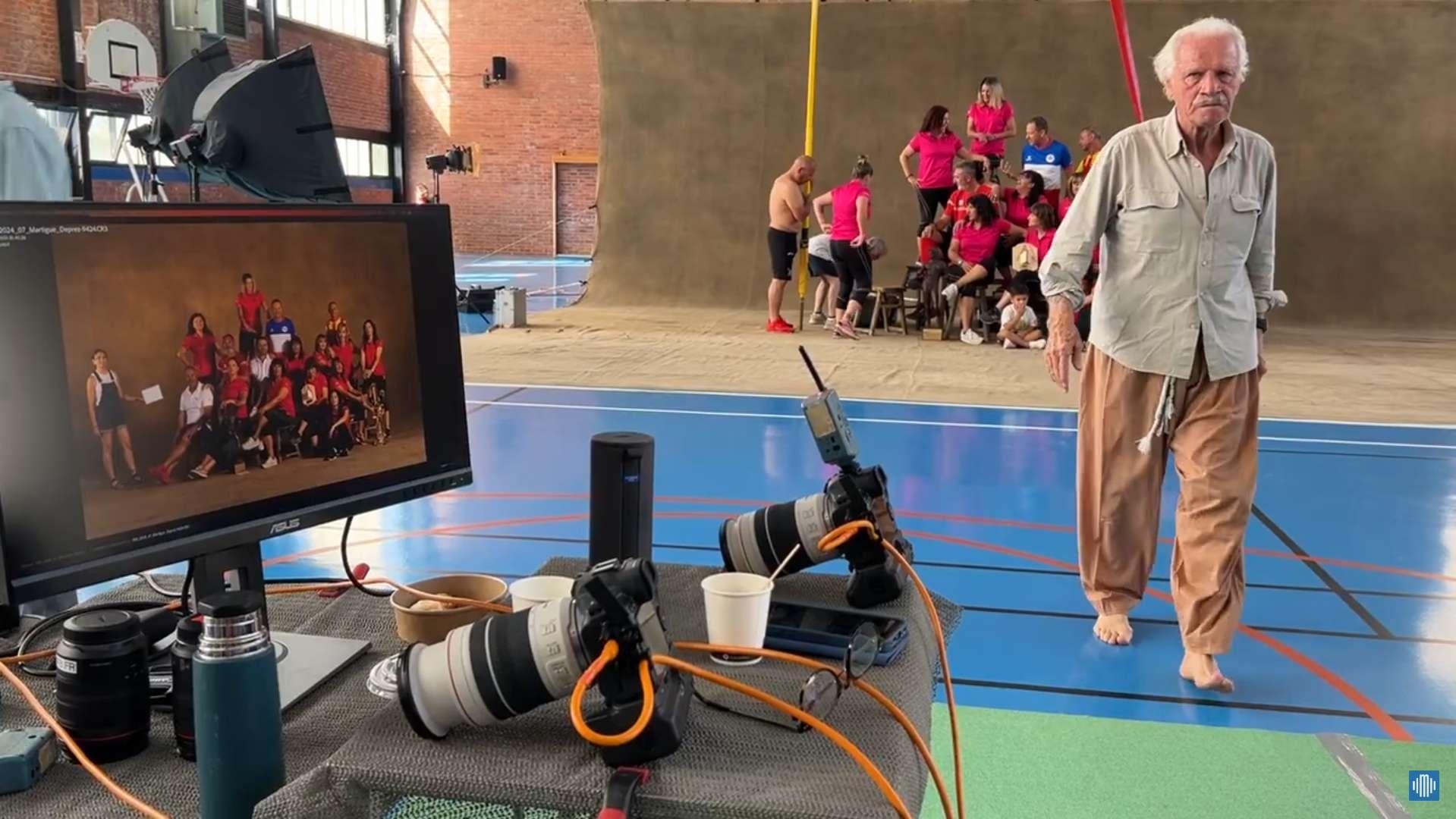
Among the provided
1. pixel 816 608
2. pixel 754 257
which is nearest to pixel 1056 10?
pixel 754 257

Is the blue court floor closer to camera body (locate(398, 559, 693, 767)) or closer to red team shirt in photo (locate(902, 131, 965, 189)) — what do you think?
camera body (locate(398, 559, 693, 767))

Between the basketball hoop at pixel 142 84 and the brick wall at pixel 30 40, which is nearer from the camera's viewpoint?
the basketball hoop at pixel 142 84

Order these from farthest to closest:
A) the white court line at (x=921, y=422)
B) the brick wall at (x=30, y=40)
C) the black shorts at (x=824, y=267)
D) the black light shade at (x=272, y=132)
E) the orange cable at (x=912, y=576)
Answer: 1. the brick wall at (x=30, y=40)
2. the black shorts at (x=824, y=267)
3. the white court line at (x=921, y=422)
4. the black light shade at (x=272, y=132)
5. the orange cable at (x=912, y=576)

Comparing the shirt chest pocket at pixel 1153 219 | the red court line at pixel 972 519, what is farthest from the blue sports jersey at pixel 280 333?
the red court line at pixel 972 519

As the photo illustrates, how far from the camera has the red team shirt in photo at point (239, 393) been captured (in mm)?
1322

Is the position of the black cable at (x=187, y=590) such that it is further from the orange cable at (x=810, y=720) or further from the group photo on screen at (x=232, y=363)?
the orange cable at (x=810, y=720)

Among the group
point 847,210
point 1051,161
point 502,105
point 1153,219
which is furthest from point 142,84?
point 1153,219

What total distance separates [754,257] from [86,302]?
12077 mm

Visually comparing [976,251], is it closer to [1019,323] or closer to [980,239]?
[980,239]

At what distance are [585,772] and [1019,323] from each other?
9323 millimetres

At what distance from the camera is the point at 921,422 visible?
6762 millimetres

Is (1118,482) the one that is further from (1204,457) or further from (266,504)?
(266,504)

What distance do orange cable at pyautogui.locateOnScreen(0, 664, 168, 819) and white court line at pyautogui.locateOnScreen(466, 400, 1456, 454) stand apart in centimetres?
558

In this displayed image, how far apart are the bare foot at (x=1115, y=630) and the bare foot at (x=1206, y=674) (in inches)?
11.6
